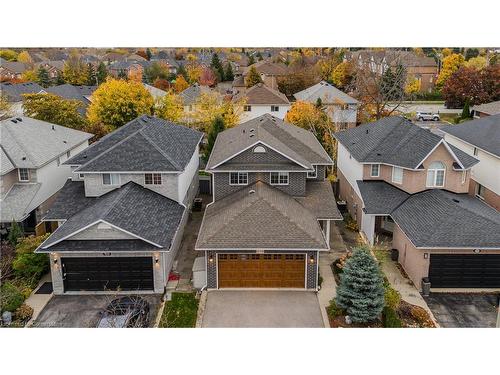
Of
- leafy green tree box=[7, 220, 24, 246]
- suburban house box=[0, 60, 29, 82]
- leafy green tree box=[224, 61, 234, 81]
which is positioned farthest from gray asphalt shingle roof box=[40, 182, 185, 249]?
suburban house box=[0, 60, 29, 82]

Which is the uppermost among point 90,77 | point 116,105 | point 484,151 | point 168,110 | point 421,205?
point 90,77

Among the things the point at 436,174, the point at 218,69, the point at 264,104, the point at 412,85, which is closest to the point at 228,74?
the point at 218,69

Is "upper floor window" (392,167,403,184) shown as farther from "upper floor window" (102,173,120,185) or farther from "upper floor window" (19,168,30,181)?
"upper floor window" (19,168,30,181)

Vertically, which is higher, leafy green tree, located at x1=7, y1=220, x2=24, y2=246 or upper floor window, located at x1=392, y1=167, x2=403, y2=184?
upper floor window, located at x1=392, y1=167, x2=403, y2=184

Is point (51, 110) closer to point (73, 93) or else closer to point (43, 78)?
point (73, 93)

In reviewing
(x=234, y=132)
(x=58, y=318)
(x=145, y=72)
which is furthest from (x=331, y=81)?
(x=58, y=318)

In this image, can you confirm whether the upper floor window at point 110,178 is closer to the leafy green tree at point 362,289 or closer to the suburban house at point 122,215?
the suburban house at point 122,215

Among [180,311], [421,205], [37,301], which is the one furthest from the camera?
[421,205]
